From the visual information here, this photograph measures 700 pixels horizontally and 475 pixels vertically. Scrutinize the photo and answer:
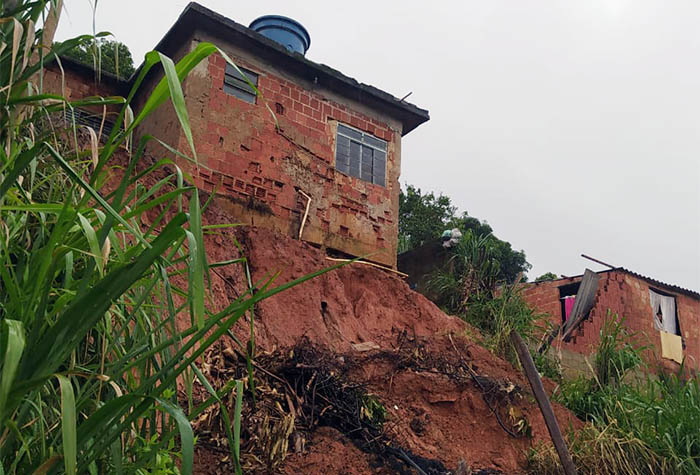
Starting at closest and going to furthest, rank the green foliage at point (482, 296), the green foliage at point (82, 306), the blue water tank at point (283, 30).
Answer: the green foliage at point (82, 306), the green foliage at point (482, 296), the blue water tank at point (283, 30)

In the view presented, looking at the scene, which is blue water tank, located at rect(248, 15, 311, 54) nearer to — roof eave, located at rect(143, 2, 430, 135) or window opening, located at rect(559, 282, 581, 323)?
roof eave, located at rect(143, 2, 430, 135)

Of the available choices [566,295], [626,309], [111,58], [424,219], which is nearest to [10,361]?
[111,58]

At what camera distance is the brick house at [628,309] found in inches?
506

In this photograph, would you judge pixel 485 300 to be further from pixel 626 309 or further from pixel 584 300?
pixel 626 309

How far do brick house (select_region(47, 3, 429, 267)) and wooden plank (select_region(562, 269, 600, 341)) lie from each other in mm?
4816

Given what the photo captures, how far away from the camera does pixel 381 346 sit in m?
7.67

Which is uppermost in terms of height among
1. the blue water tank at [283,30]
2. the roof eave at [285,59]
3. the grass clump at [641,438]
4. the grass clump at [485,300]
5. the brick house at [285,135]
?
the blue water tank at [283,30]

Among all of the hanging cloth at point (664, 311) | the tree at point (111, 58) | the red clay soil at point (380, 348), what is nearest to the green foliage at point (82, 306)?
the red clay soil at point (380, 348)

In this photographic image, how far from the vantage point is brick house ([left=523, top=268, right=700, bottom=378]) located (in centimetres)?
1286

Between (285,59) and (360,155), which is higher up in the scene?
(285,59)

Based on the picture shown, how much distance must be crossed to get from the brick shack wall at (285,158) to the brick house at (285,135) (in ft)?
0.05

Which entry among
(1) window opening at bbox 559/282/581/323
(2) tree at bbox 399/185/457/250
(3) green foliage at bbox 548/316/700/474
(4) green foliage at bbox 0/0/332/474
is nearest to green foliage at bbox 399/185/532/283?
(2) tree at bbox 399/185/457/250

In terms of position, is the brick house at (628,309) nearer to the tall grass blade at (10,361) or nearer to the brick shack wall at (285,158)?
the brick shack wall at (285,158)

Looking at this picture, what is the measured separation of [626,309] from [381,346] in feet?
26.5
